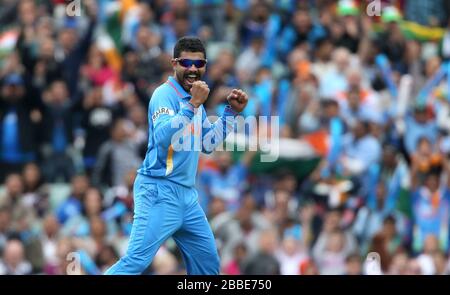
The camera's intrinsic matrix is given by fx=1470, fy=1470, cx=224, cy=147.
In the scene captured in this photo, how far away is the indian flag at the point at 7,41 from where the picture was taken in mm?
19984

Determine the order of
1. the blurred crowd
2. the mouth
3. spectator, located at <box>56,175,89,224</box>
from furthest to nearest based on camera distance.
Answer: spectator, located at <box>56,175,89,224</box>
the blurred crowd
the mouth

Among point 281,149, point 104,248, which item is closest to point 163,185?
point 104,248

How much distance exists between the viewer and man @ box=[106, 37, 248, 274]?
1166 centimetres

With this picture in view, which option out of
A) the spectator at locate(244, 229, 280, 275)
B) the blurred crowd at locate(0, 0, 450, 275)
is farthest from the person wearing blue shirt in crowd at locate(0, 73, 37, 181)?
the spectator at locate(244, 229, 280, 275)

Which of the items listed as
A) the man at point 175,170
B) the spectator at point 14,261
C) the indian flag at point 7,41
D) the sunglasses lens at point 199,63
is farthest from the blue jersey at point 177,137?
the indian flag at point 7,41

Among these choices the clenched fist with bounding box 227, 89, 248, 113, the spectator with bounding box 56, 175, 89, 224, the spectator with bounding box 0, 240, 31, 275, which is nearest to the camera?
the clenched fist with bounding box 227, 89, 248, 113

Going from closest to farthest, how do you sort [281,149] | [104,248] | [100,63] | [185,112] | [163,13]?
[185,112]
[104,248]
[281,149]
[100,63]
[163,13]

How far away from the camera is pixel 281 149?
59.8 feet

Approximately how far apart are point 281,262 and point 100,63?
4639 mm

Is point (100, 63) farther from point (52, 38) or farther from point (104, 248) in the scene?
point (104, 248)

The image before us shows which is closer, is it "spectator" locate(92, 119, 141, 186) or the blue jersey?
the blue jersey

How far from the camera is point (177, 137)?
11.6 m

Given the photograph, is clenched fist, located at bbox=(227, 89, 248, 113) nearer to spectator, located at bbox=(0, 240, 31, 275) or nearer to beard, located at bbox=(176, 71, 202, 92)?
beard, located at bbox=(176, 71, 202, 92)

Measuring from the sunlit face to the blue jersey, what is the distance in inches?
2.1
